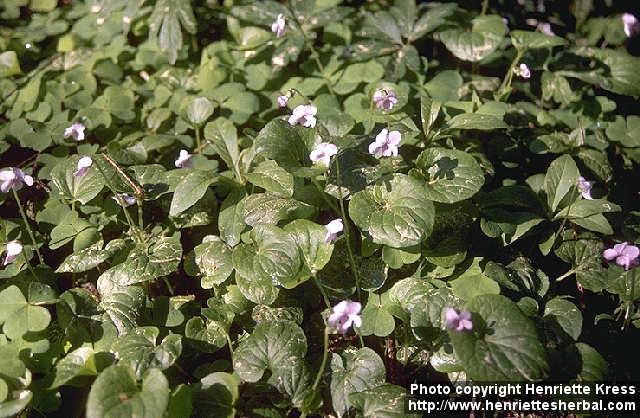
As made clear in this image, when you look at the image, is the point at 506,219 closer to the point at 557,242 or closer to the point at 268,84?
the point at 557,242

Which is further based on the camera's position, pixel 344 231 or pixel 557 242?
pixel 557 242

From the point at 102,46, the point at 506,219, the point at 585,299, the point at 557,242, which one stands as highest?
the point at 102,46

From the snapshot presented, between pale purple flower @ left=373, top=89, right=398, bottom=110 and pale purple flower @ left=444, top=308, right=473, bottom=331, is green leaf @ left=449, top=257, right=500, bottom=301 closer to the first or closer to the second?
pale purple flower @ left=444, top=308, right=473, bottom=331

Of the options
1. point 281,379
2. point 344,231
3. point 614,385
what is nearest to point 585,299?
point 614,385

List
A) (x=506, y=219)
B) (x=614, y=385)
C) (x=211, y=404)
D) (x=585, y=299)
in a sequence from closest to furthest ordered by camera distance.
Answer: (x=211, y=404)
(x=614, y=385)
(x=506, y=219)
(x=585, y=299)

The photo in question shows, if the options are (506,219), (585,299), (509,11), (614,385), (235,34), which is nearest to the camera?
(614,385)

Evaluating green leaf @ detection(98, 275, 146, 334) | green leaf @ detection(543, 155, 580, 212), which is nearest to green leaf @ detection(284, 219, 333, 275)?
green leaf @ detection(98, 275, 146, 334)

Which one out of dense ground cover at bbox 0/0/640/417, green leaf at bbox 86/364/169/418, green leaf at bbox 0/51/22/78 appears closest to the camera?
green leaf at bbox 86/364/169/418
